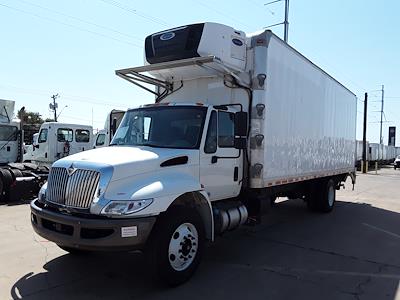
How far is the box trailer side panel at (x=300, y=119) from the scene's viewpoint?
7.71 metres

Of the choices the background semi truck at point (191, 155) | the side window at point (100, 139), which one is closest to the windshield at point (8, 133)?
the side window at point (100, 139)

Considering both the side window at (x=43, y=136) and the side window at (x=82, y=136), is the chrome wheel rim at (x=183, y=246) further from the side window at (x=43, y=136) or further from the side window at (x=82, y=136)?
the side window at (x=82, y=136)

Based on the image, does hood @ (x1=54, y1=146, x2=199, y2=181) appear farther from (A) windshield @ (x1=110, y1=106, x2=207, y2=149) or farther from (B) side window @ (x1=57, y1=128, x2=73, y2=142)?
(B) side window @ (x1=57, y1=128, x2=73, y2=142)

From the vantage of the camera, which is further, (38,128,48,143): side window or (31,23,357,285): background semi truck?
(38,128,48,143): side window

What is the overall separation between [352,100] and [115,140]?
9734 mm

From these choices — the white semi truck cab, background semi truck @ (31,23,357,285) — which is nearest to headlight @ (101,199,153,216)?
background semi truck @ (31,23,357,285)

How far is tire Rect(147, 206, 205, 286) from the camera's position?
5.07 meters

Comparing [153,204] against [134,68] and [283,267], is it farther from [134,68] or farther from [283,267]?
[134,68]

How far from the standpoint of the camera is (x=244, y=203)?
7668mm

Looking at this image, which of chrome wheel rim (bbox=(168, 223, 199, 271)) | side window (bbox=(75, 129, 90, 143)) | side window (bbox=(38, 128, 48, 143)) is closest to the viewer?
chrome wheel rim (bbox=(168, 223, 199, 271))

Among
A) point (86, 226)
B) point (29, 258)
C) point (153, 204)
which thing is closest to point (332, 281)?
point (153, 204)

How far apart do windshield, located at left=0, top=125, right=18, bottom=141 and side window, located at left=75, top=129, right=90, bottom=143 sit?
465 cm

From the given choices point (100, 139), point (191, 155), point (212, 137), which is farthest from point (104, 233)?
point (100, 139)

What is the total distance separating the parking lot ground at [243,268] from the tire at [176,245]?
19 centimetres
